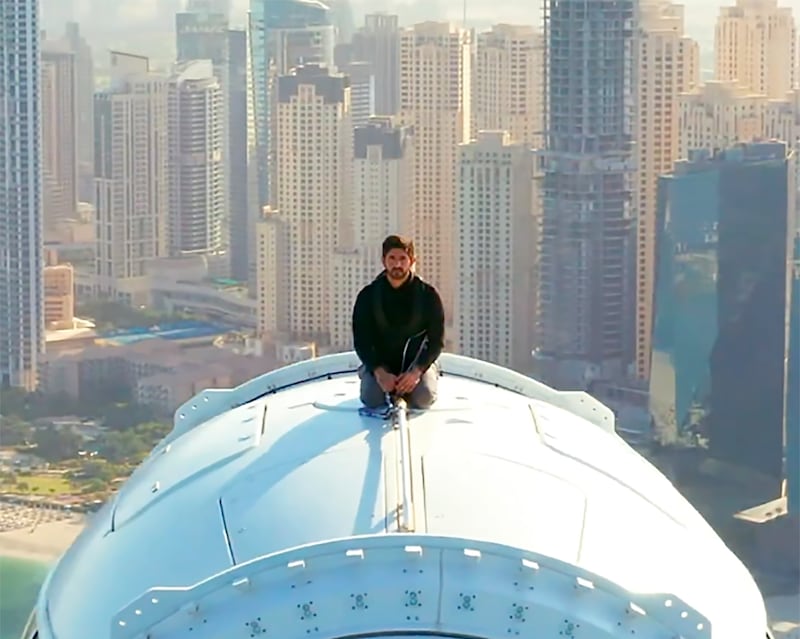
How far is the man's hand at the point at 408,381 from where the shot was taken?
5.74 feet

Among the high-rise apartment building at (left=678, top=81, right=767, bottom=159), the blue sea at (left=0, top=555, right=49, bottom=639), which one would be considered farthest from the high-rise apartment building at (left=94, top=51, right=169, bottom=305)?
the blue sea at (left=0, top=555, right=49, bottom=639)

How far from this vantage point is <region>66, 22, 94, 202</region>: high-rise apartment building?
20500 millimetres

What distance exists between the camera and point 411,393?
176cm

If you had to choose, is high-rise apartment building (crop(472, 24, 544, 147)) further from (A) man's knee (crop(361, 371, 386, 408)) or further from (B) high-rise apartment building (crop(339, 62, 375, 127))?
(A) man's knee (crop(361, 371, 386, 408))

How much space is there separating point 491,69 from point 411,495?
2035cm

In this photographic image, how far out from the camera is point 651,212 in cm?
1945

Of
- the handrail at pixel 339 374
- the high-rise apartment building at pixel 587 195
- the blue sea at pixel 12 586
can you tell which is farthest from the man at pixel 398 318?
the high-rise apartment building at pixel 587 195

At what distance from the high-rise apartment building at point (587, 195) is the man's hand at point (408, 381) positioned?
51.2ft

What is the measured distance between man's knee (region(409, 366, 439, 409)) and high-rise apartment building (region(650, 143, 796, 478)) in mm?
16045

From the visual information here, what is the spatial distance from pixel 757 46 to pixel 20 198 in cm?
863

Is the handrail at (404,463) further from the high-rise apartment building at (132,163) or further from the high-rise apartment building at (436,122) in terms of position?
the high-rise apartment building at (132,163)

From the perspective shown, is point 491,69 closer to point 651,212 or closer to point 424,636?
point 651,212

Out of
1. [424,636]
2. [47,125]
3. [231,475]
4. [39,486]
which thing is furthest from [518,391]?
[47,125]

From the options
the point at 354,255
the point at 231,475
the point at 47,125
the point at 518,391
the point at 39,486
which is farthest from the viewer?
the point at 47,125
